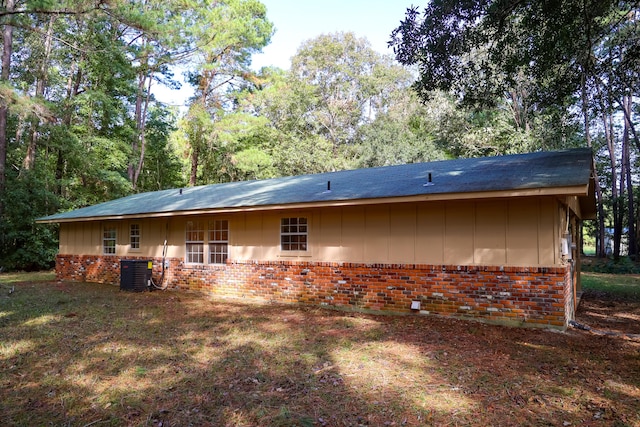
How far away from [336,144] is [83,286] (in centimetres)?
2088

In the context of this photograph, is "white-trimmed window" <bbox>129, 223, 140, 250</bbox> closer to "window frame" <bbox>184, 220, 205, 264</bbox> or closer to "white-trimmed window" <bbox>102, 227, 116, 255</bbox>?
"white-trimmed window" <bbox>102, 227, 116, 255</bbox>

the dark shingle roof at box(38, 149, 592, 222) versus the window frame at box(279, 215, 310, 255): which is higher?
the dark shingle roof at box(38, 149, 592, 222)

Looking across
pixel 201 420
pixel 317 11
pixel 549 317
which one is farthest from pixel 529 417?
pixel 317 11

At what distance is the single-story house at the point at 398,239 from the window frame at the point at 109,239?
48.1 inches

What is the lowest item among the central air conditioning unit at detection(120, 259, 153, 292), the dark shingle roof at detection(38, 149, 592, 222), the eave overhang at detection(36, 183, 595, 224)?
the central air conditioning unit at detection(120, 259, 153, 292)

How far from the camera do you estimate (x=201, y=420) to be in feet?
11.4

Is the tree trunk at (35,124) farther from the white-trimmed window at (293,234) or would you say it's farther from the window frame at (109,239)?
the white-trimmed window at (293,234)

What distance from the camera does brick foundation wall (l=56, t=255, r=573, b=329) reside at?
21.4ft

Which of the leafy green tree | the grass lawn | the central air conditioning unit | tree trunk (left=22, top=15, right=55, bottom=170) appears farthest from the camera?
the leafy green tree

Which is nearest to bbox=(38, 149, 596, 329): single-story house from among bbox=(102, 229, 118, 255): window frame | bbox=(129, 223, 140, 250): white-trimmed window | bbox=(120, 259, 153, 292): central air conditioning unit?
bbox=(129, 223, 140, 250): white-trimmed window

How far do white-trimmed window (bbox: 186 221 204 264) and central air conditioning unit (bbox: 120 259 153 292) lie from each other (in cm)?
123

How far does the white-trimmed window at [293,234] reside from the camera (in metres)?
9.05

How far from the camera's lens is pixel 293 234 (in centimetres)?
919

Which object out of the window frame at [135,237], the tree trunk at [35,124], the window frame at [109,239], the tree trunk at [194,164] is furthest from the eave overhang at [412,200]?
the tree trunk at [194,164]
